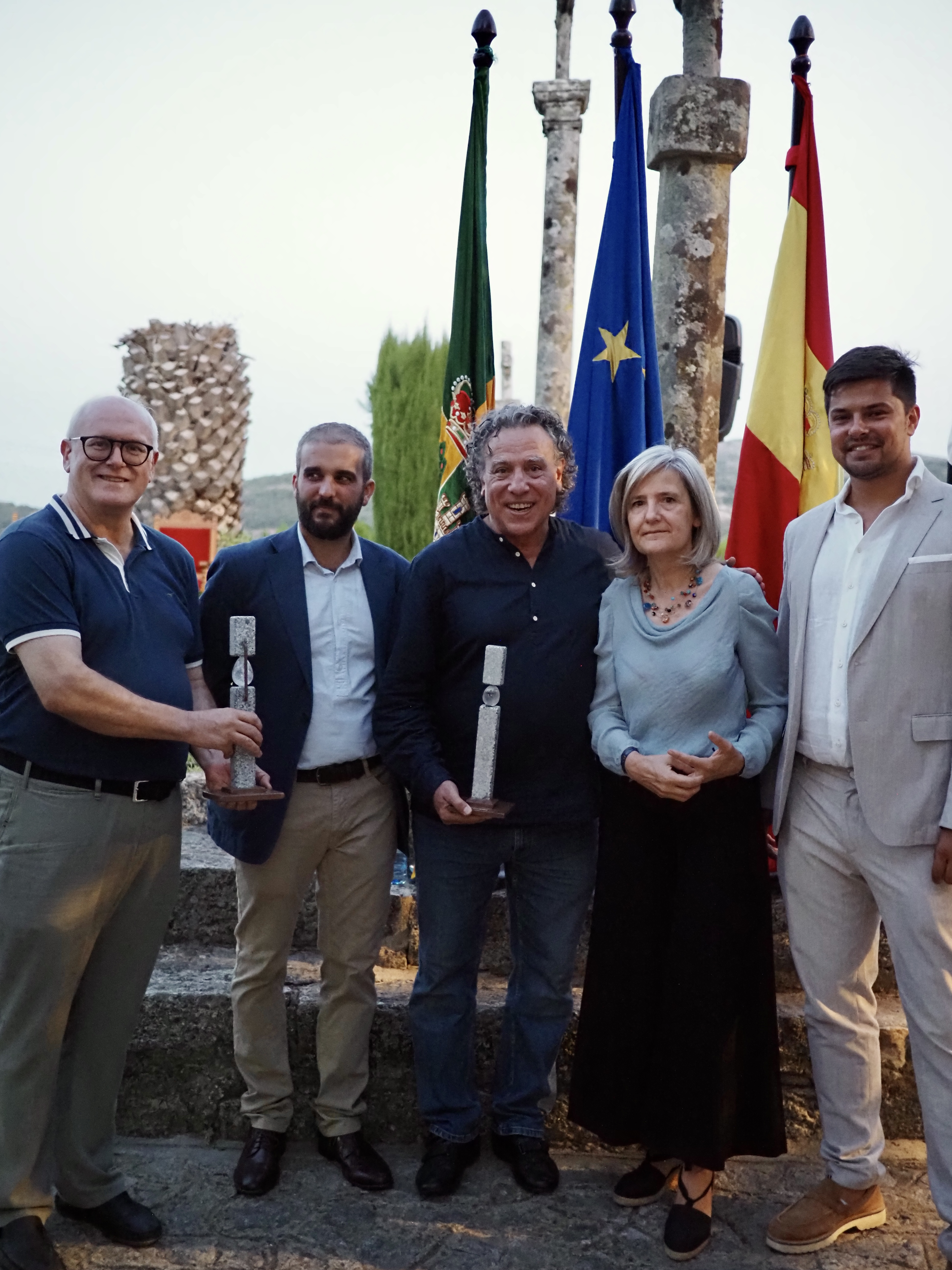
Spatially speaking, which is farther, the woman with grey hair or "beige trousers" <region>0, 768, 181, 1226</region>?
the woman with grey hair

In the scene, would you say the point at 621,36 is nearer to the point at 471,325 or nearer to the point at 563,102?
the point at 471,325

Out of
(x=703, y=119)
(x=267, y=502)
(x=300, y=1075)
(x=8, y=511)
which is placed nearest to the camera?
(x=300, y=1075)

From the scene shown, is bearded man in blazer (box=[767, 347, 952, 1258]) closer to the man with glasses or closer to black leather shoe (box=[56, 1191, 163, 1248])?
the man with glasses

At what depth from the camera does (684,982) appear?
2941 mm

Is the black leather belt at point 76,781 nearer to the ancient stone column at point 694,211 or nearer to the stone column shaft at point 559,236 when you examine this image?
the ancient stone column at point 694,211

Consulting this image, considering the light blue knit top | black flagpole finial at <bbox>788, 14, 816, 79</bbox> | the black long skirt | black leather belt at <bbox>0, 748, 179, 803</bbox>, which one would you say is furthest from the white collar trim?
black flagpole finial at <bbox>788, 14, 816, 79</bbox>

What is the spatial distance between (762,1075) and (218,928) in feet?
7.15

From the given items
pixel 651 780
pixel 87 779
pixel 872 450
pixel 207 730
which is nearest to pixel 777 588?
pixel 872 450

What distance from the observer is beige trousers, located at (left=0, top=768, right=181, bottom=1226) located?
2656mm

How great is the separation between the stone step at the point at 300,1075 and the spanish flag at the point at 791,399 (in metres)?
1.89

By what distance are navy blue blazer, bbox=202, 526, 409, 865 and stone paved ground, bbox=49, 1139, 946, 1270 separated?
3.40ft

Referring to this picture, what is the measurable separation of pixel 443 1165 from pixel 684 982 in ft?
3.16

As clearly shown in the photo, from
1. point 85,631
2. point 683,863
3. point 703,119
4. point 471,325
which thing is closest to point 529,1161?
point 683,863

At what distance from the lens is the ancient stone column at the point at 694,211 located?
4367mm
